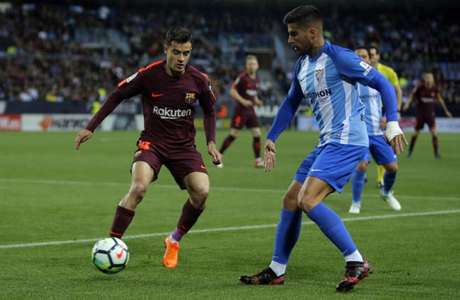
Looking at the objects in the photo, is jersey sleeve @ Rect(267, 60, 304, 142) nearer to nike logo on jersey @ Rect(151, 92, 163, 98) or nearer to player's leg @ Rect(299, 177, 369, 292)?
player's leg @ Rect(299, 177, 369, 292)

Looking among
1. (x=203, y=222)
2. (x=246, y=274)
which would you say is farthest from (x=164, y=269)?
(x=203, y=222)

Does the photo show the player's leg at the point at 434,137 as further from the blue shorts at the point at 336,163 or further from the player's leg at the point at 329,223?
the player's leg at the point at 329,223

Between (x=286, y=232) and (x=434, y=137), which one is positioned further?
(x=434, y=137)

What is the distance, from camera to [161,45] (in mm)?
56094

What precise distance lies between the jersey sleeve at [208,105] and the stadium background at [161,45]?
35618 millimetres

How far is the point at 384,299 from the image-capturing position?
24.3 ft

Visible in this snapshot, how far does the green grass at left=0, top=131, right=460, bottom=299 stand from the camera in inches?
312

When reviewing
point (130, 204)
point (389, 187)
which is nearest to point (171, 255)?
point (130, 204)

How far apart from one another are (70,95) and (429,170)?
3006 centimetres

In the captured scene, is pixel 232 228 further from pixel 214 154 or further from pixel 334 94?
pixel 334 94

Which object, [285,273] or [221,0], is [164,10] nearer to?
[221,0]

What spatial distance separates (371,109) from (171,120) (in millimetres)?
4577

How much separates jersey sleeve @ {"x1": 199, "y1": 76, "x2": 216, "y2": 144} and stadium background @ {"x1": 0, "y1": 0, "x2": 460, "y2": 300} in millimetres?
1205

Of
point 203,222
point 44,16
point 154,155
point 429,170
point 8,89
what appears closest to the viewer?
point 154,155
